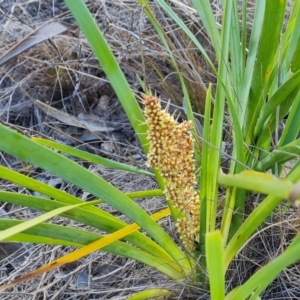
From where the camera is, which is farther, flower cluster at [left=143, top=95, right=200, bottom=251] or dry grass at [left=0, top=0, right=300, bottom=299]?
dry grass at [left=0, top=0, right=300, bottom=299]

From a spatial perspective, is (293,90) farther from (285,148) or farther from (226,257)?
(226,257)

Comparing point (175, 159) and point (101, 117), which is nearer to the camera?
point (175, 159)

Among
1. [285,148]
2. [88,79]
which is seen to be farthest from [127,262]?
[88,79]

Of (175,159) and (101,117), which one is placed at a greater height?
(175,159)

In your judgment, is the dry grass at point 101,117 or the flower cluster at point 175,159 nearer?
the flower cluster at point 175,159
